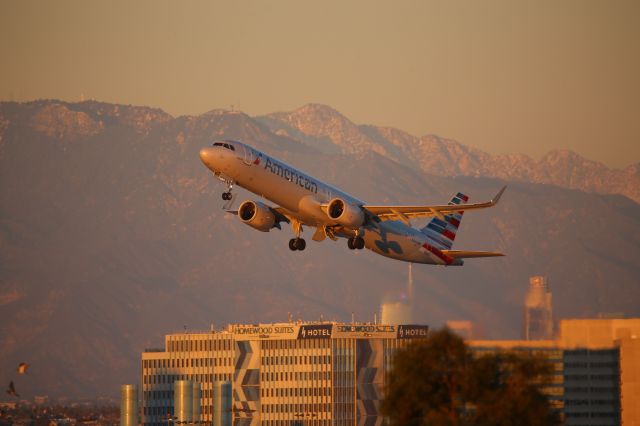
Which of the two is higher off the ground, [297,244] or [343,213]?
[343,213]

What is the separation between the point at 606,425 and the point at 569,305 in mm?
18876

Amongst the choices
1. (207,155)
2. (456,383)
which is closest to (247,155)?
(207,155)

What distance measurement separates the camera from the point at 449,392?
75.1 meters

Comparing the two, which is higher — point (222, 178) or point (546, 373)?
point (222, 178)

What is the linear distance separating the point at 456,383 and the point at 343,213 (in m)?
29.1

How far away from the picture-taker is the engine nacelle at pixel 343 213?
102m

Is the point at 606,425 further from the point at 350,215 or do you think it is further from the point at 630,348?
the point at 350,215

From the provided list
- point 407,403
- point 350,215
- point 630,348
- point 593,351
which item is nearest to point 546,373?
point 407,403

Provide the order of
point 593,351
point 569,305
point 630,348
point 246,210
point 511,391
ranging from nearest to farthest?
point 511,391, point 246,210, point 593,351, point 630,348, point 569,305

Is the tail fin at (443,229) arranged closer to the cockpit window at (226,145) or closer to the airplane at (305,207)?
the airplane at (305,207)

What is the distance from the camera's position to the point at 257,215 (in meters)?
106

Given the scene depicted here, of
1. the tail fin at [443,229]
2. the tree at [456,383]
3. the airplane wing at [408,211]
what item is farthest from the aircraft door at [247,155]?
the tree at [456,383]

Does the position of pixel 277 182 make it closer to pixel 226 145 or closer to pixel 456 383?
pixel 226 145

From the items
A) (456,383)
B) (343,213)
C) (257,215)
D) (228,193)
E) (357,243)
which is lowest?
(456,383)
